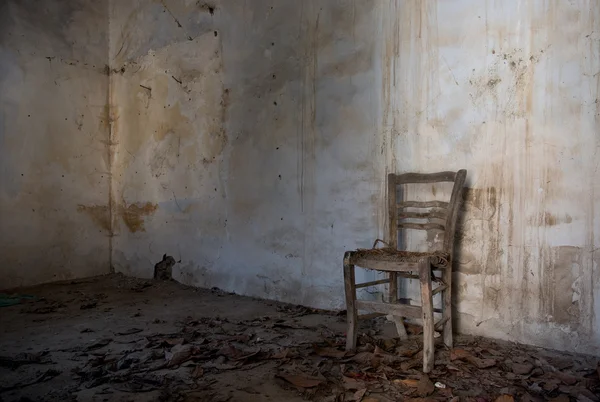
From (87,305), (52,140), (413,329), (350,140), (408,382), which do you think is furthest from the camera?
(52,140)

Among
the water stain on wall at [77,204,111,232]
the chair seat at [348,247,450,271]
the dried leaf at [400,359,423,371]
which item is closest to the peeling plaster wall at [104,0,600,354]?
the water stain on wall at [77,204,111,232]

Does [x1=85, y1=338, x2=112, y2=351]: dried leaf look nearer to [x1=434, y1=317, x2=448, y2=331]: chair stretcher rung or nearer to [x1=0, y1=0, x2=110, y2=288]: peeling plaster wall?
[x1=434, y1=317, x2=448, y2=331]: chair stretcher rung

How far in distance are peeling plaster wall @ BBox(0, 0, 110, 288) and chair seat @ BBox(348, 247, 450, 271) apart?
12.6ft

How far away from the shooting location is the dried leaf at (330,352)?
8.53ft

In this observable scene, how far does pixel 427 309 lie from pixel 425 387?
39cm

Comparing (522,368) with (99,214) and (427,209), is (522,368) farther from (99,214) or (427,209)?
(99,214)

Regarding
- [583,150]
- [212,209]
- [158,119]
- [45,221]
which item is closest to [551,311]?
[583,150]

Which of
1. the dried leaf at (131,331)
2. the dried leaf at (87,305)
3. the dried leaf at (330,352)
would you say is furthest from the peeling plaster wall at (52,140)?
the dried leaf at (330,352)

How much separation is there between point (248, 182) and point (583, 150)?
8.84 feet

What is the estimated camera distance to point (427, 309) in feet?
7.75

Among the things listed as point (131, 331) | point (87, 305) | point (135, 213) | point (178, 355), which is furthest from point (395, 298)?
point (135, 213)

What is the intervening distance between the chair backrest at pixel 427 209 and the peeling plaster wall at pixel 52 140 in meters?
3.88

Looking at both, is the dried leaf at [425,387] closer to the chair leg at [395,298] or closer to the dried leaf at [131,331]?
the chair leg at [395,298]

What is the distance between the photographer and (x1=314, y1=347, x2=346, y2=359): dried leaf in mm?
2601
